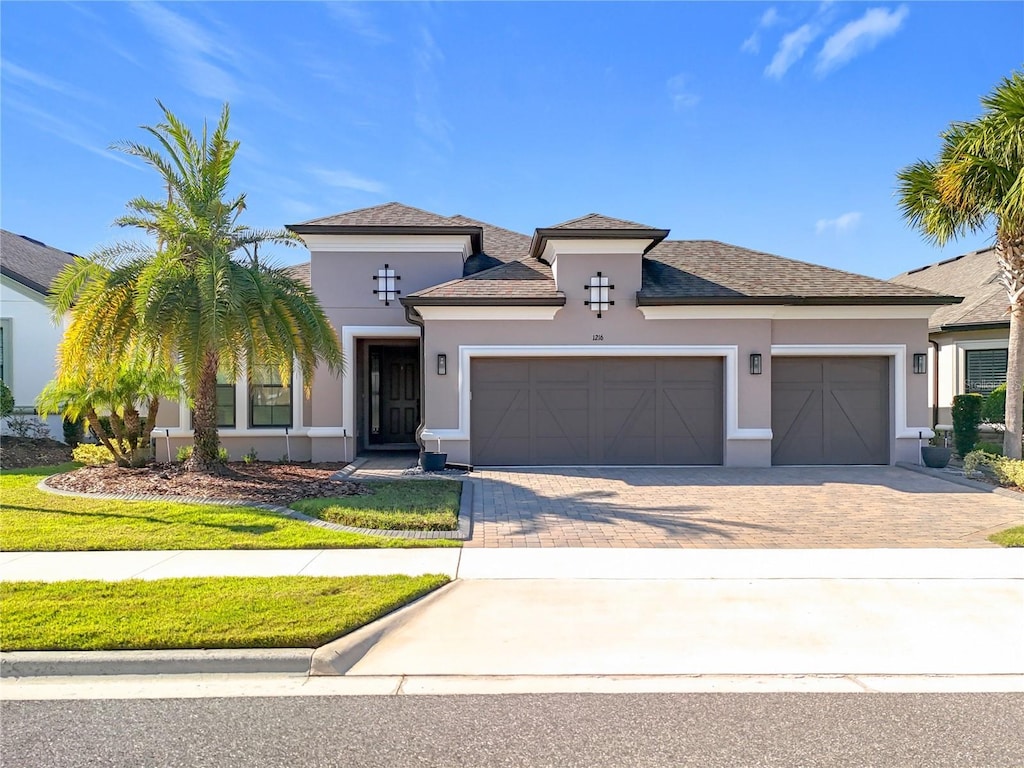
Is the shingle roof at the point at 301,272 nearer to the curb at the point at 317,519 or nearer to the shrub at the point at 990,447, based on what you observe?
the curb at the point at 317,519

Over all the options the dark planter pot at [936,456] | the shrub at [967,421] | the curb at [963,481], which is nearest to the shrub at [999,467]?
the curb at [963,481]

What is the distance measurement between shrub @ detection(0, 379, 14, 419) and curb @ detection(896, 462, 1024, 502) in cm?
2127

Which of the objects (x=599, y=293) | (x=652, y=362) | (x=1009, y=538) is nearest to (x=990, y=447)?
(x=652, y=362)

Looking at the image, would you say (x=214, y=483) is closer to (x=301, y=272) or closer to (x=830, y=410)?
(x=301, y=272)

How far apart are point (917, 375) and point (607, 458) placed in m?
7.03

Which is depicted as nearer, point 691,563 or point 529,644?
point 529,644

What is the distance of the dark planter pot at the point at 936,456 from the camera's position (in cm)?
1359

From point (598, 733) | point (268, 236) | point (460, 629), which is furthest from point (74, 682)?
point (268, 236)

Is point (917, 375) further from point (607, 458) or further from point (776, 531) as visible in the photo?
point (776, 531)

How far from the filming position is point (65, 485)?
11.3 meters

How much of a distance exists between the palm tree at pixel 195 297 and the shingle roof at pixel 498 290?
102 inches

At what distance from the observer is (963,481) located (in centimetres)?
1199

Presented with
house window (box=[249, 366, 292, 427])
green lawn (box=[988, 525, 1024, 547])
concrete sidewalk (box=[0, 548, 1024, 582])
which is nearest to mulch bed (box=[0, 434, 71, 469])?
house window (box=[249, 366, 292, 427])

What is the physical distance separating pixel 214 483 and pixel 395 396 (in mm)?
6661
